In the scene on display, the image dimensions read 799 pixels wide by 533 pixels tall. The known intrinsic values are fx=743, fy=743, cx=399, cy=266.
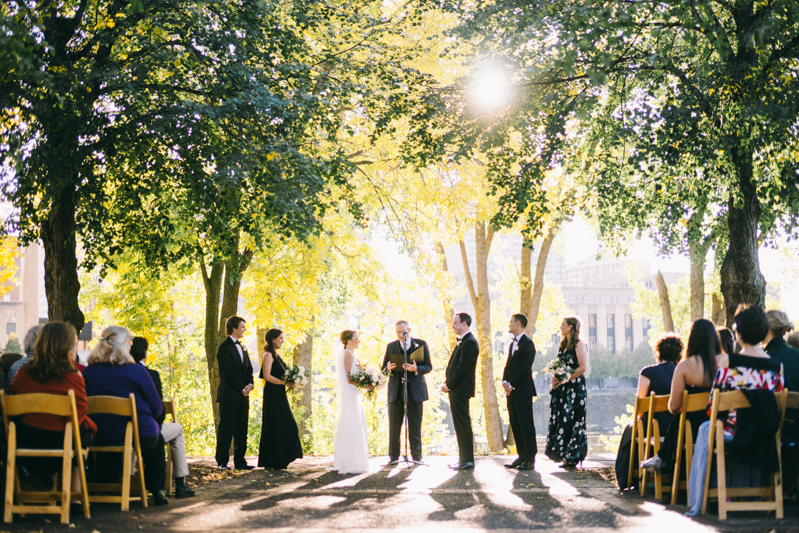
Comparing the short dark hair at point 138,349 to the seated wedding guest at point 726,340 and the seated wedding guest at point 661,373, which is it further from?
the seated wedding guest at point 726,340

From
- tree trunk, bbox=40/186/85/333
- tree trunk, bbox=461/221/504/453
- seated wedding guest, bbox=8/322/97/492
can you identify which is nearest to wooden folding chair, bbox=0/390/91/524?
seated wedding guest, bbox=8/322/97/492

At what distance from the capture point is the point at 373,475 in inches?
395

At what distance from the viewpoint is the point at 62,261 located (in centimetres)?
1023

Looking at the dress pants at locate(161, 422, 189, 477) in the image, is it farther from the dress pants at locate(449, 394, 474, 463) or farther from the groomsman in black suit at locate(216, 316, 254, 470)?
the dress pants at locate(449, 394, 474, 463)

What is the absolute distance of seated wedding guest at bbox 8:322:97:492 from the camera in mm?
6348

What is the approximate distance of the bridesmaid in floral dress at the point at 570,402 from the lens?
10.4m

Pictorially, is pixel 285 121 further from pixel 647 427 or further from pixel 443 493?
pixel 647 427

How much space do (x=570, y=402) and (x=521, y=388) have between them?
2.40 ft

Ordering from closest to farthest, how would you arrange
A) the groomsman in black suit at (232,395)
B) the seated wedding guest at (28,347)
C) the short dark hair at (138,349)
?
the seated wedding guest at (28,347), the short dark hair at (138,349), the groomsman in black suit at (232,395)

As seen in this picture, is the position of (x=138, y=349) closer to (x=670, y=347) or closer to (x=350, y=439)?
(x=350, y=439)

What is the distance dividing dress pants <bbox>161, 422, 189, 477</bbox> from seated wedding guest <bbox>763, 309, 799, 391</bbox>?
20.0 feet

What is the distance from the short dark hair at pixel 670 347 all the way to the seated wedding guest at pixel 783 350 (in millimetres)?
911

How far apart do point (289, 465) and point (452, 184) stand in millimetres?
7618

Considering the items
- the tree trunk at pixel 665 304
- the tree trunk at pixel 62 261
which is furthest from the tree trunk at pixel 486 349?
the tree trunk at pixel 62 261
